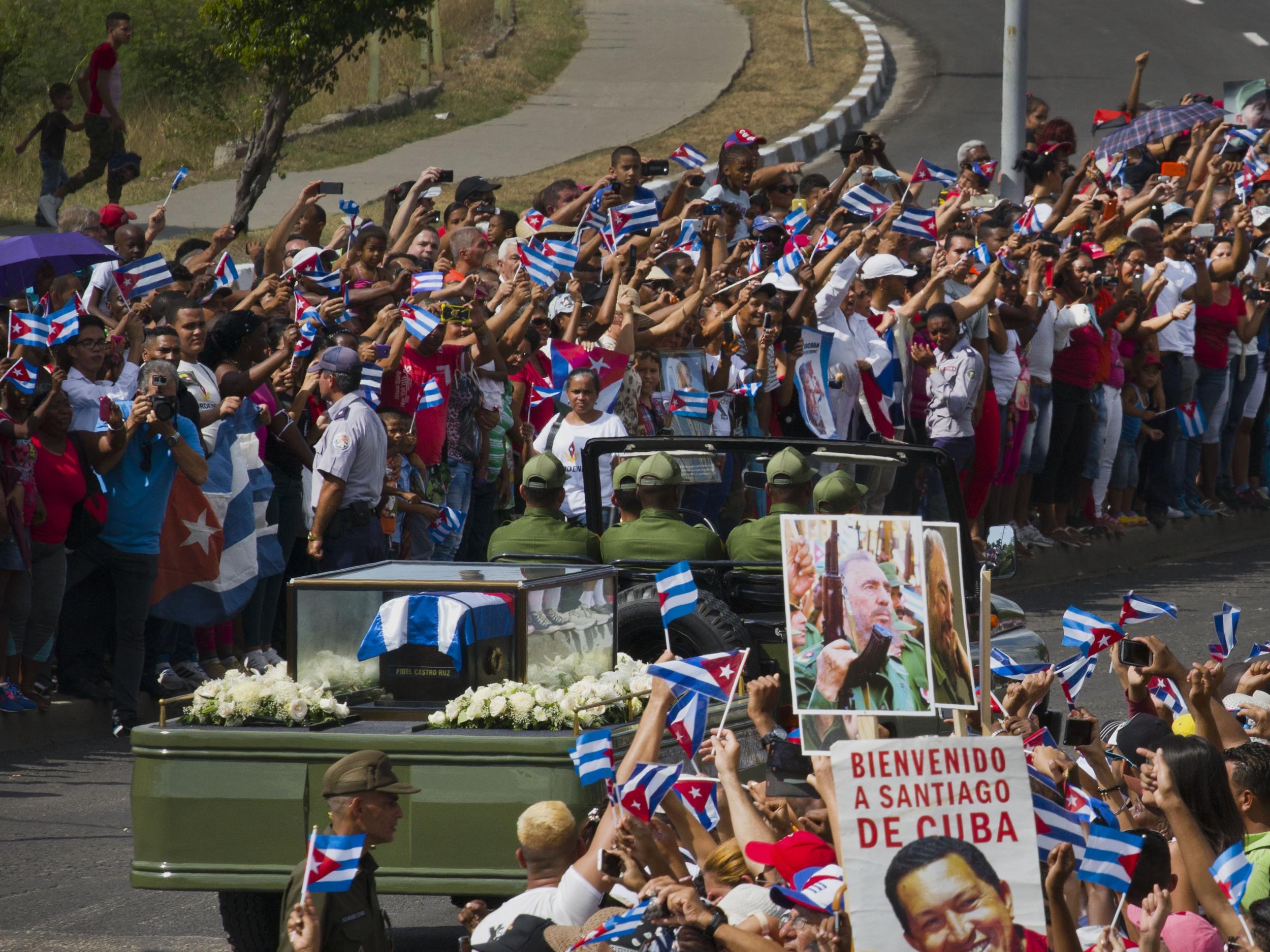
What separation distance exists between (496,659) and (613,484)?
2.30 m

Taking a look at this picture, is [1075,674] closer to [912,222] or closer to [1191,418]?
[912,222]

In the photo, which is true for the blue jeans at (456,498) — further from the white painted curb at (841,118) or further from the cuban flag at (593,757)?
the white painted curb at (841,118)

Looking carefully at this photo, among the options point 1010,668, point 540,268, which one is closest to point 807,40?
point 540,268

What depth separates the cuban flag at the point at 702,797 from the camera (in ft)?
19.5

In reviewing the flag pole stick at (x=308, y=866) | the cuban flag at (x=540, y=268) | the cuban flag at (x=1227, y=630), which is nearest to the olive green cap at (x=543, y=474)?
the cuban flag at (x=1227, y=630)

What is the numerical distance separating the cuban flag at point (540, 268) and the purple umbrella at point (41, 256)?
280cm

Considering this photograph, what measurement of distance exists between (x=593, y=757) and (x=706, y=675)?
43 cm

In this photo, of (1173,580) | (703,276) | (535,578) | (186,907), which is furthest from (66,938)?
(1173,580)

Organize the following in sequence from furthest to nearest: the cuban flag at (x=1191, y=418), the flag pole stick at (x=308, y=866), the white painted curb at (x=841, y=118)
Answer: the white painted curb at (x=841, y=118), the cuban flag at (x=1191, y=418), the flag pole stick at (x=308, y=866)

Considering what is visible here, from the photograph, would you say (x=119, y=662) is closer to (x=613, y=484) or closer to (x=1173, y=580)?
(x=613, y=484)

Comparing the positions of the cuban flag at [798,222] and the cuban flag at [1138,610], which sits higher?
the cuban flag at [798,222]

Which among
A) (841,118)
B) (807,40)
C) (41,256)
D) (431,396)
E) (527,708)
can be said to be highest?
(807,40)

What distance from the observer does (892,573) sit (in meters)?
5.96

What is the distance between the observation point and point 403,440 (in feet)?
38.2
